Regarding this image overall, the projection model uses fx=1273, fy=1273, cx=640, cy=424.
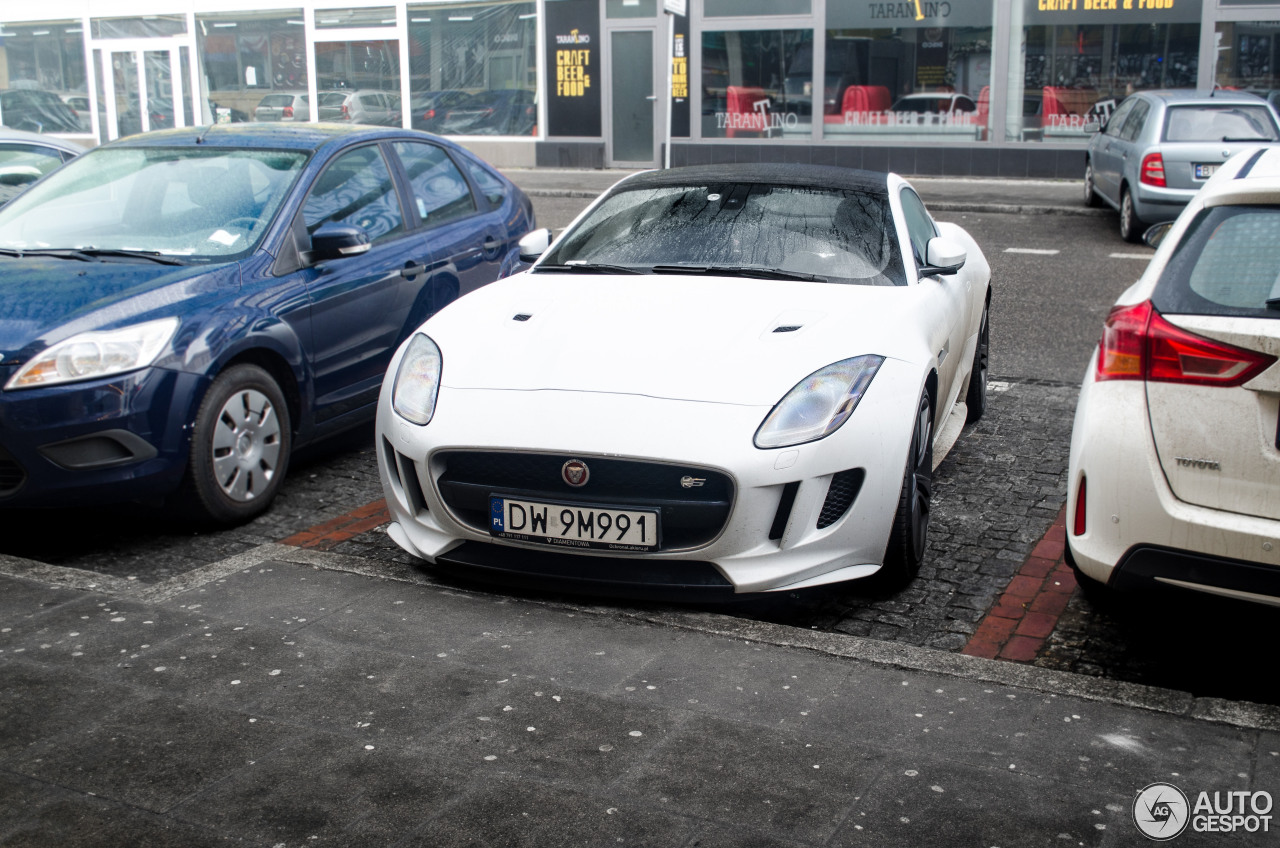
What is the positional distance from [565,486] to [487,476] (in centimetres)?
28

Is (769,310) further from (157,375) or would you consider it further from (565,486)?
(157,375)

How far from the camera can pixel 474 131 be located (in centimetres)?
2408

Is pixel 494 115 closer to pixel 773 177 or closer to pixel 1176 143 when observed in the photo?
pixel 1176 143

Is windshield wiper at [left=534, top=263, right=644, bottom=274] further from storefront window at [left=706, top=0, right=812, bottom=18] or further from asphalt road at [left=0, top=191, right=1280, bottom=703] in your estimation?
storefront window at [left=706, top=0, right=812, bottom=18]

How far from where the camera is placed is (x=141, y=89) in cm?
2756

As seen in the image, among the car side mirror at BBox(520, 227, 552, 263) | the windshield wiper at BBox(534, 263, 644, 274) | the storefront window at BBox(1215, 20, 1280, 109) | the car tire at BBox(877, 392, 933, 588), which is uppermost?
the storefront window at BBox(1215, 20, 1280, 109)

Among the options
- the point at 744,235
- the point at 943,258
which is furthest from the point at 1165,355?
the point at 744,235

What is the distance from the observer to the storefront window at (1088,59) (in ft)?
61.9

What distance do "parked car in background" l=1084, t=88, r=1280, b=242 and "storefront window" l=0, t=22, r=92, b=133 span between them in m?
22.7

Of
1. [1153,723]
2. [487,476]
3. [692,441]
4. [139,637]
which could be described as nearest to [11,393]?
[139,637]

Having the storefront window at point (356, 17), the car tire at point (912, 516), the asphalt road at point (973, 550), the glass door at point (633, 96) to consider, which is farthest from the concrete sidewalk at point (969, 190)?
the car tire at point (912, 516)

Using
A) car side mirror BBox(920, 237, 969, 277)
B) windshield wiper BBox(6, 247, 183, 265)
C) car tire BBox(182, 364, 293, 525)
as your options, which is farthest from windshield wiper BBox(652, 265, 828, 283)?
windshield wiper BBox(6, 247, 183, 265)

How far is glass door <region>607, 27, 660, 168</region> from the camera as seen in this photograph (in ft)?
73.5

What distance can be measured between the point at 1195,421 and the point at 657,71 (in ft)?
65.7
